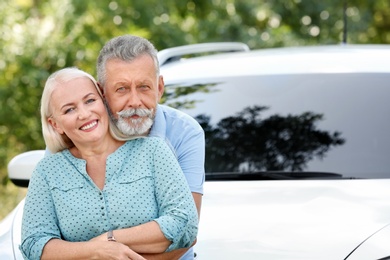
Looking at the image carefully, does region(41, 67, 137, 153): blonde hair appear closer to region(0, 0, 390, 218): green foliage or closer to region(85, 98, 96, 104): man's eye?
region(85, 98, 96, 104): man's eye

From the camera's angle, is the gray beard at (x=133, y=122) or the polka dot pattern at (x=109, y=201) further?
the gray beard at (x=133, y=122)

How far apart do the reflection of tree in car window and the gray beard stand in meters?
1.18

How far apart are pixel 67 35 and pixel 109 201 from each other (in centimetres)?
685

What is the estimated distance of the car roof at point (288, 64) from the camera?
4805 mm

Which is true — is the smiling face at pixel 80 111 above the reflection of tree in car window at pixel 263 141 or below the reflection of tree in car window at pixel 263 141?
above

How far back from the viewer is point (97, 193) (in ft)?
10.6

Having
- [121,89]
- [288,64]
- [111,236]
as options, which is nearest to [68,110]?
[121,89]

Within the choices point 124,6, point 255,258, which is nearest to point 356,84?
point 255,258

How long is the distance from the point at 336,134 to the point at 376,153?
0.20 metres

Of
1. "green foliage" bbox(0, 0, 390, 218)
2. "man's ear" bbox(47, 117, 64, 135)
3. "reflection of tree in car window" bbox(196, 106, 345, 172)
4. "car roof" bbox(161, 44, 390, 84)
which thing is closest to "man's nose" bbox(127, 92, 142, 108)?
"man's ear" bbox(47, 117, 64, 135)

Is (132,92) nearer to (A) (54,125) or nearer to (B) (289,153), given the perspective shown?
(A) (54,125)

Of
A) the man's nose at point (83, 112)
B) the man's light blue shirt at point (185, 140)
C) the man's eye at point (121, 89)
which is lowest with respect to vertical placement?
the man's light blue shirt at point (185, 140)

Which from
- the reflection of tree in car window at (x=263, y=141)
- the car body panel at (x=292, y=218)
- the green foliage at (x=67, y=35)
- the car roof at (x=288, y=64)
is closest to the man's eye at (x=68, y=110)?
the car body panel at (x=292, y=218)

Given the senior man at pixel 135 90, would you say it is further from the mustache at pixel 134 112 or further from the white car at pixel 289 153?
the white car at pixel 289 153
